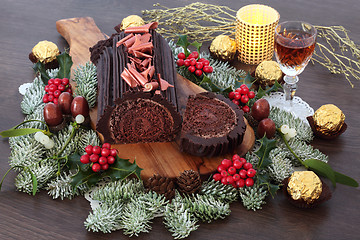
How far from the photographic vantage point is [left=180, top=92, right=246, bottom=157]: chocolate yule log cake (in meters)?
1.73

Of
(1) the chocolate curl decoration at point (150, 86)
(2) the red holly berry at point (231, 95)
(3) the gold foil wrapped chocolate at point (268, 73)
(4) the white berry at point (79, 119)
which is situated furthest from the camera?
(3) the gold foil wrapped chocolate at point (268, 73)

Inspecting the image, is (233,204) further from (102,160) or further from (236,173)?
(102,160)

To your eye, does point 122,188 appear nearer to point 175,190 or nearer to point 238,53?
point 175,190

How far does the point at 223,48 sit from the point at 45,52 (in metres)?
0.83

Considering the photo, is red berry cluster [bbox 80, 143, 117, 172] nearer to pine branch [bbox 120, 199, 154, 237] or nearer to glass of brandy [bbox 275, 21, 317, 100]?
pine branch [bbox 120, 199, 154, 237]

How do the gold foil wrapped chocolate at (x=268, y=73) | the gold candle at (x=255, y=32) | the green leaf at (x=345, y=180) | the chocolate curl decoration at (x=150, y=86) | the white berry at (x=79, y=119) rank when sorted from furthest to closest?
the gold candle at (x=255, y=32) → the gold foil wrapped chocolate at (x=268, y=73) → the white berry at (x=79, y=119) → the chocolate curl decoration at (x=150, y=86) → the green leaf at (x=345, y=180)

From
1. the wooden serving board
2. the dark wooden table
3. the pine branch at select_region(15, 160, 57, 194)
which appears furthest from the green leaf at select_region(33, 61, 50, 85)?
the pine branch at select_region(15, 160, 57, 194)

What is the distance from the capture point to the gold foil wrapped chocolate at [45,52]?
2246 millimetres

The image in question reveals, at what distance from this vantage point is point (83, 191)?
171 centimetres

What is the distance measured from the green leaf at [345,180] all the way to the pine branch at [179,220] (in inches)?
20.4

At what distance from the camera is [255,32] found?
88.1 inches

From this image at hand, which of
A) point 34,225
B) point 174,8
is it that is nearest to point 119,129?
point 34,225

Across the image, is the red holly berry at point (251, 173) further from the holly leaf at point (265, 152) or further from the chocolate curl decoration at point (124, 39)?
the chocolate curl decoration at point (124, 39)

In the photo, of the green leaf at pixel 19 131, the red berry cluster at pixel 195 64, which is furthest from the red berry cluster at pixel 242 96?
the green leaf at pixel 19 131
